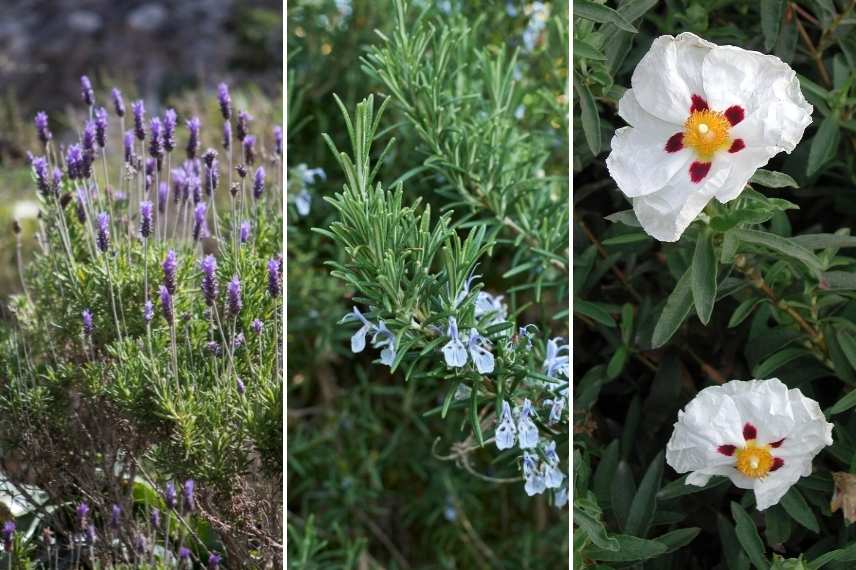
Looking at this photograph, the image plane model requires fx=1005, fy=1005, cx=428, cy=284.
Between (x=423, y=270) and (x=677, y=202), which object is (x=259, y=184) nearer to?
(x=423, y=270)

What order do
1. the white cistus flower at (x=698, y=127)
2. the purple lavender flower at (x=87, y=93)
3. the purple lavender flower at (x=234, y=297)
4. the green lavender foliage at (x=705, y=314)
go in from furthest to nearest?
1. the purple lavender flower at (x=87, y=93)
2. the purple lavender flower at (x=234, y=297)
3. the green lavender foliage at (x=705, y=314)
4. the white cistus flower at (x=698, y=127)

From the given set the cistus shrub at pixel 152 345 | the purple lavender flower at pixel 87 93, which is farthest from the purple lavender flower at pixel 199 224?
the purple lavender flower at pixel 87 93

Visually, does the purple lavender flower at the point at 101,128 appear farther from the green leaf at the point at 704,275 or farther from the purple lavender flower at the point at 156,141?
the green leaf at the point at 704,275

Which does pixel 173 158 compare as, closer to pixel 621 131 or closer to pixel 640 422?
pixel 621 131

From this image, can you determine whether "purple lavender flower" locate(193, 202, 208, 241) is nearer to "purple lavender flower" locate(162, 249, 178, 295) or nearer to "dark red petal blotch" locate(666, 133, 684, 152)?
"purple lavender flower" locate(162, 249, 178, 295)

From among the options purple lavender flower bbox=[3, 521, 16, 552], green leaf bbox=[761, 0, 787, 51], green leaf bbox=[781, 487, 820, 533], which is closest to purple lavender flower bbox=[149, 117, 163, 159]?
purple lavender flower bbox=[3, 521, 16, 552]
